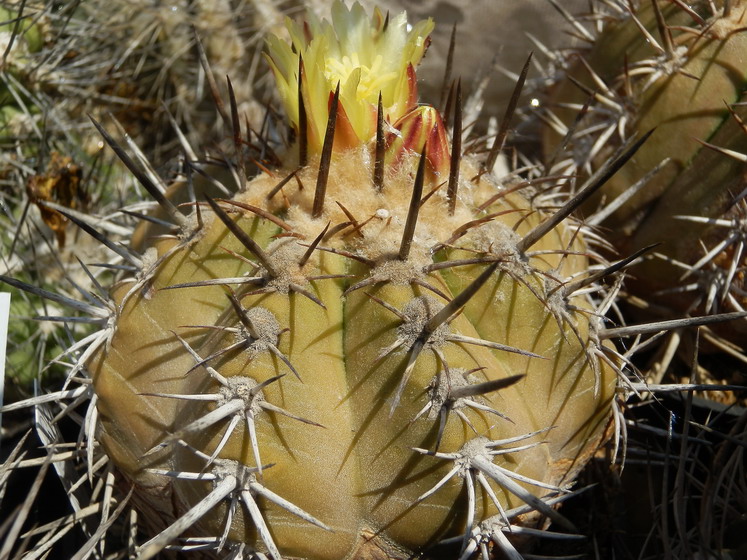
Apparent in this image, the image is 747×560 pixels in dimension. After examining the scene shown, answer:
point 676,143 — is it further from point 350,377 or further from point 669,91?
point 350,377

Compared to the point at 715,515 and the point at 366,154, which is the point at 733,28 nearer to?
the point at 366,154

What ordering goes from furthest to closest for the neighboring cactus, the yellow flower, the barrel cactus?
1. the neighboring cactus
2. the yellow flower
3. the barrel cactus

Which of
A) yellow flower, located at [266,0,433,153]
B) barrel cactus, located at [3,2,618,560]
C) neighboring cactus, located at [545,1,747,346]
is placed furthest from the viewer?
neighboring cactus, located at [545,1,747,346]

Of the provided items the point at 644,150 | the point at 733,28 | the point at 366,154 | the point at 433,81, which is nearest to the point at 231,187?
the point at 366,154

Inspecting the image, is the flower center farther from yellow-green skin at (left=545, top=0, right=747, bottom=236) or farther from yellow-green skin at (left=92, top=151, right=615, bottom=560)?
yellow-green skin at (left=545, top=0, right=747, bottom=236)

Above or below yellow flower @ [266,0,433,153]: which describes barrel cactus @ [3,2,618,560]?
below

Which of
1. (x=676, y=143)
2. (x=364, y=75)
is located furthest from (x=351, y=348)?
(x=676, y=143)

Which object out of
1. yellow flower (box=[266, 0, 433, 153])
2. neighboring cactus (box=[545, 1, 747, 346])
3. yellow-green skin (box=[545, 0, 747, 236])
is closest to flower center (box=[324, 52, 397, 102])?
yellow flower (box=[266, 0, 433, 153])
